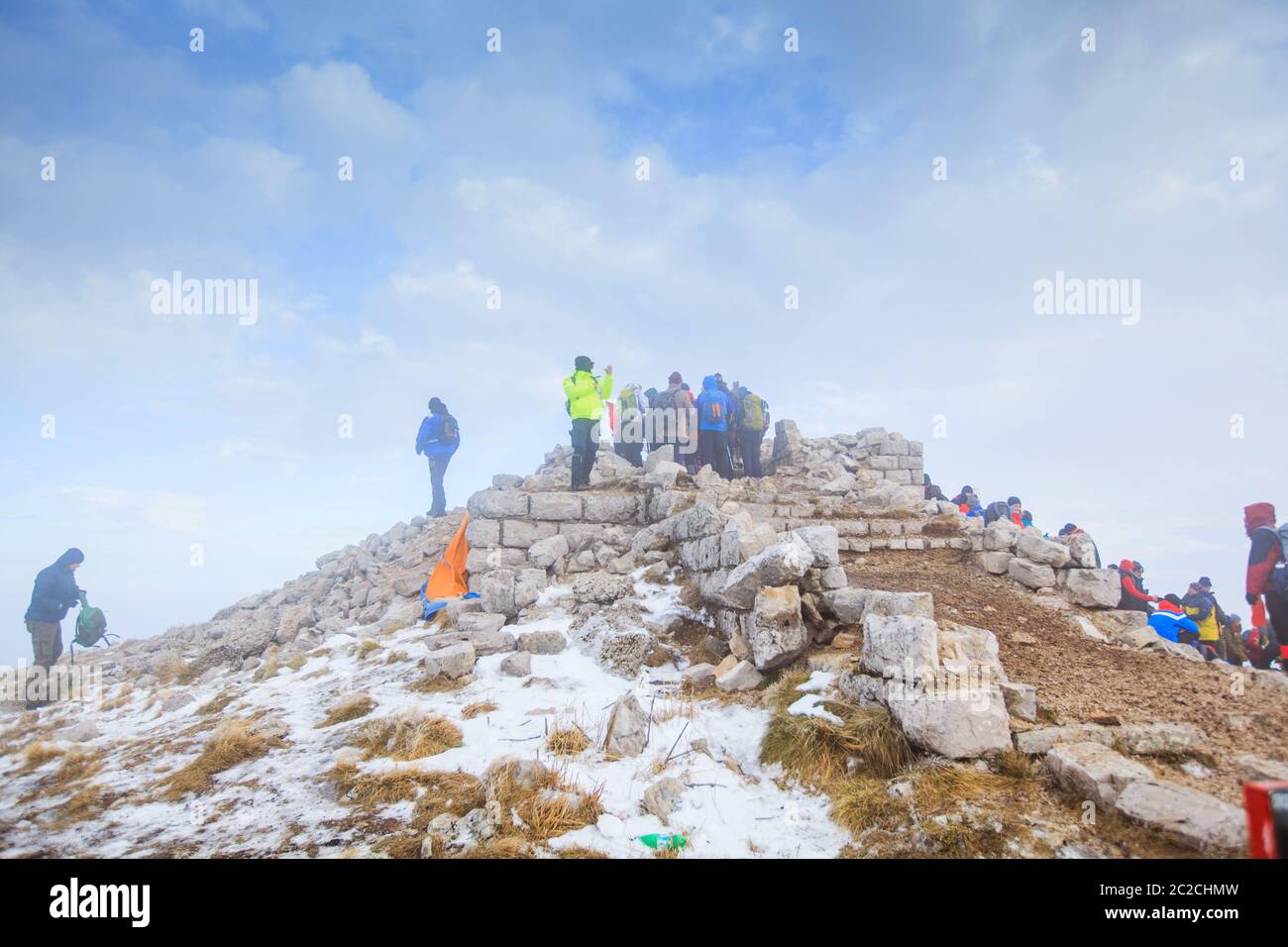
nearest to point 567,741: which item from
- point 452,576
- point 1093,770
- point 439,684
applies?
point 439,684

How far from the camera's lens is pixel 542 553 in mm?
9766

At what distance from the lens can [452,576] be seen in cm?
1007

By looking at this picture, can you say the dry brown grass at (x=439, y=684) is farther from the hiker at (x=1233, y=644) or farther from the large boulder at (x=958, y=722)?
the hiker at (x=1233, y=644)

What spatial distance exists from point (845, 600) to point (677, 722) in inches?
78.1

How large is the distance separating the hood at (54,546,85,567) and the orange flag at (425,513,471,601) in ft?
19.7

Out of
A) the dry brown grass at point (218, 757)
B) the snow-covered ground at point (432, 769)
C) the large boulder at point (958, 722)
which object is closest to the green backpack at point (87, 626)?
the snow-covered ground at point (432, 769)

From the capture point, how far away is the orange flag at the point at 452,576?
32.3ft

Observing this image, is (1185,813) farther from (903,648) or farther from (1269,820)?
(903,648)

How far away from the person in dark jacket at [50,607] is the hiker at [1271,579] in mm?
16844
